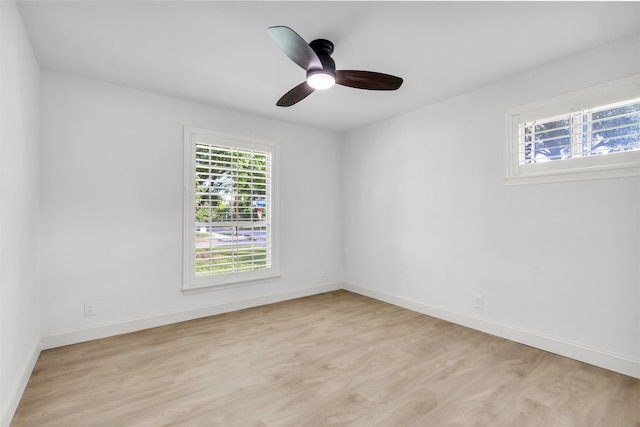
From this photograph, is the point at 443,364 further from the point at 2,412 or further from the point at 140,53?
the point at 140,53

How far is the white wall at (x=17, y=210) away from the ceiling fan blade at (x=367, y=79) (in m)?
2.02

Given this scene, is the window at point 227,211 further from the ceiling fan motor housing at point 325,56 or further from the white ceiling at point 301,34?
the ceiling fan motor housing at point 325,56

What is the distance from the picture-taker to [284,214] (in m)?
4.29

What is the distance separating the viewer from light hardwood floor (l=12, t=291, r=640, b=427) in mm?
1831

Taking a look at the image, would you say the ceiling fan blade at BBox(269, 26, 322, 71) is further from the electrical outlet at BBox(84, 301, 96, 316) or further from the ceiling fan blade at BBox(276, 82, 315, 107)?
the electrical outlet at BBox(84, 301, 96, 316)

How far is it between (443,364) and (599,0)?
2709 mm

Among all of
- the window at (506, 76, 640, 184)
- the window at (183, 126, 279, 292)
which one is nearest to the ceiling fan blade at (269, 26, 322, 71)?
the window at (183, 126, 279, 292)

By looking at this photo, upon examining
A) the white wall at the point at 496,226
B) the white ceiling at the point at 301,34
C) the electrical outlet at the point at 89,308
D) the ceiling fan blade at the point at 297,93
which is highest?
the white ceiling at the point at 301,34

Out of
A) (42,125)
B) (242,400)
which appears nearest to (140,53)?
(42,125)

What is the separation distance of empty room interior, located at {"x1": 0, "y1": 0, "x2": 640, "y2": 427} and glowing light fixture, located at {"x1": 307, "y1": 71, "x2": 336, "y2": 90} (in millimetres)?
21

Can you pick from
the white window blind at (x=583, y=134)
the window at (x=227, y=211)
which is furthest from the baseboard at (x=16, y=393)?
the white window blind at (x=583, y=134)

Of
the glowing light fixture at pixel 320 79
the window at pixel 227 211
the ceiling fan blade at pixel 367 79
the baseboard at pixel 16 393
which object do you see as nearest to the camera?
the baseboard at pixel 16 393

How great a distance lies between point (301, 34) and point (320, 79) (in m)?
0.36

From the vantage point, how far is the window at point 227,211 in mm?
3514
